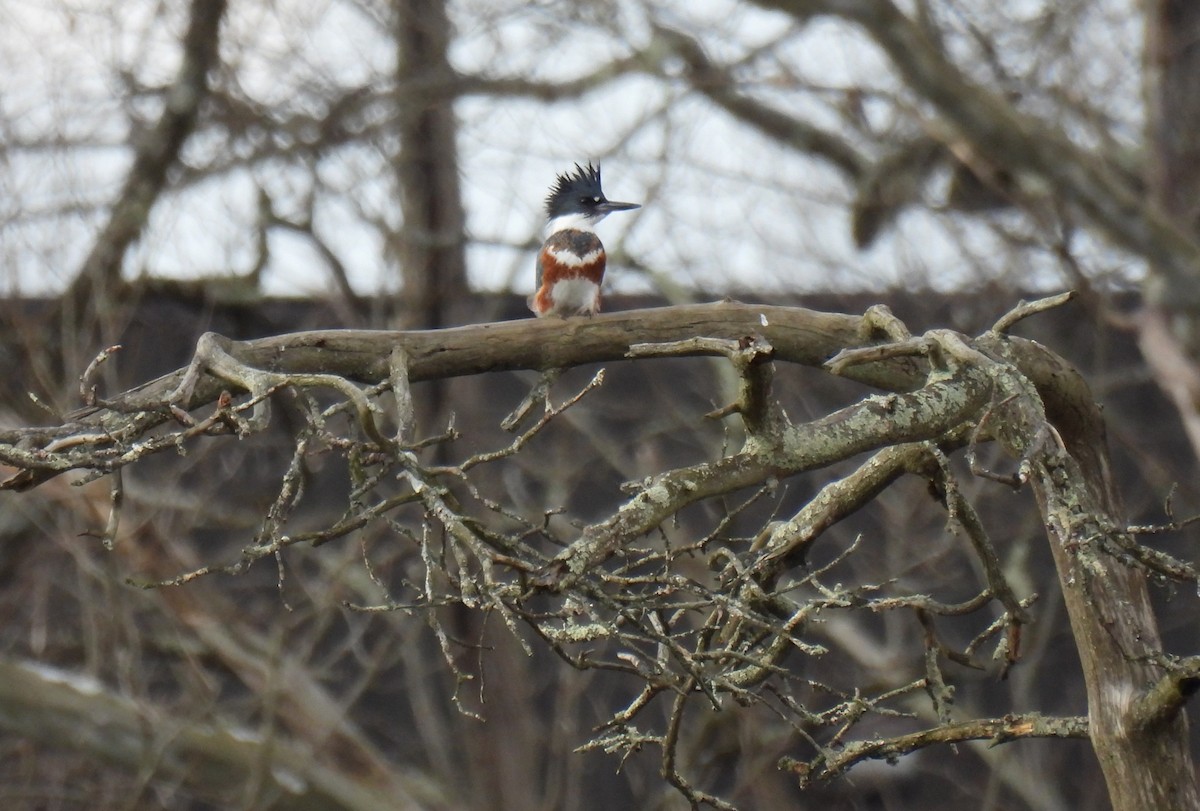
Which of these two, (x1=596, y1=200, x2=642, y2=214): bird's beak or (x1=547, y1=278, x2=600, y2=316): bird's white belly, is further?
(x1=596, y1=200, x2=642, y2=214): bird's beak

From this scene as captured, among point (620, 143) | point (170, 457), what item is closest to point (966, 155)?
point (620, 143)

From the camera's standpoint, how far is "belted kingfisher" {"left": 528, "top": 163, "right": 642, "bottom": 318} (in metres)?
4.11

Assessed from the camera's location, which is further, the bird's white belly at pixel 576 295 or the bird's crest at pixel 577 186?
the bird's crest at pixel 577 186

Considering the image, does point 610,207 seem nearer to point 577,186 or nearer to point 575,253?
point 577,186

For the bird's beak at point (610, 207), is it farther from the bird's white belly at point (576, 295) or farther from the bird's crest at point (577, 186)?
the bird's white belly at point (576, 295)

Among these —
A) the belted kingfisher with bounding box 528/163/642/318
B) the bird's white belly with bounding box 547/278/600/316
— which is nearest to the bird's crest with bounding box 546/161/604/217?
the belted kingfisher with bounding box 528/163/642/318

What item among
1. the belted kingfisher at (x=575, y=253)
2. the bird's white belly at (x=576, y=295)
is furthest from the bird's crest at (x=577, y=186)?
the bird's white belly at (x=576, y=295)

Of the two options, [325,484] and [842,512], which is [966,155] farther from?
[842,512]

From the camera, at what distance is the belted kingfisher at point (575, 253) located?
162 inches

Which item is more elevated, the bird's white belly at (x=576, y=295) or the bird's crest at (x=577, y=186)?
the bird's crest at (x=577, y=186)

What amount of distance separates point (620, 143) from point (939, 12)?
1754 millimetres

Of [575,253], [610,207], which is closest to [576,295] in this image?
[575,253]

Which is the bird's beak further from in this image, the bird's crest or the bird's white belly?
the bird's white belly

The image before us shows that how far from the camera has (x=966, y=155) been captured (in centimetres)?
721
